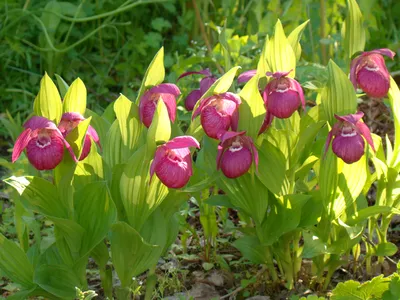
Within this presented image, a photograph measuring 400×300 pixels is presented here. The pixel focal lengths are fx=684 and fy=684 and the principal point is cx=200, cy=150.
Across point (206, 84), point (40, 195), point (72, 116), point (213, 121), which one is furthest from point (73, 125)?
point (206, 84)

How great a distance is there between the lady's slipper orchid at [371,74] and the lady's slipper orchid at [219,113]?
319 mm

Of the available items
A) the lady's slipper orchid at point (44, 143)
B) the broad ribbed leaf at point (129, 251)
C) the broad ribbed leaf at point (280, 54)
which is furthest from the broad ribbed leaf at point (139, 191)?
the broad ribbed leaf at point (280, 54)

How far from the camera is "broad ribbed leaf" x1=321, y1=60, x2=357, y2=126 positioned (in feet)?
5.23

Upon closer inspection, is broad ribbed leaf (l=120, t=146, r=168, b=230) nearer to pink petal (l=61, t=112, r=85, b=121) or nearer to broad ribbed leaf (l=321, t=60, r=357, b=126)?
pink petal (l=61, t=112, r=85, b=121)

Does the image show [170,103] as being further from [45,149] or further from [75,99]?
[45,149]

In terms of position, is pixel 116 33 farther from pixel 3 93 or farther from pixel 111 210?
pixel 111 210

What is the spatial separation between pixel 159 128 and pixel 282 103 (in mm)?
288

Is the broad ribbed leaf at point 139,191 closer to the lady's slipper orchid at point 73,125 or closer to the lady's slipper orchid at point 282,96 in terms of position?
the lady's slipper orchid at point 73,125

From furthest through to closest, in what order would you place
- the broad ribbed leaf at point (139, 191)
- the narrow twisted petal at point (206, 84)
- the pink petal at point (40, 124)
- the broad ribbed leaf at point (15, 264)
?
the narrow twisted petal at point (206, 84) → the broad ribbed leaf at point (15, 264) → the broad ribbed leaf at point (139, 191) → the pink petal at point (40, 124)

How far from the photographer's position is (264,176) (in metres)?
1.64

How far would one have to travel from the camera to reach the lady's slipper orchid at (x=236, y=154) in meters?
1.51

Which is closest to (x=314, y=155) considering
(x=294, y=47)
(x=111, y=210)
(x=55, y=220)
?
(x=294, y=47)

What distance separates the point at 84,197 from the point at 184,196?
240mm

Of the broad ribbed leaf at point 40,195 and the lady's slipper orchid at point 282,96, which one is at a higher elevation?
the lady's slipper orchid at point 282,96
